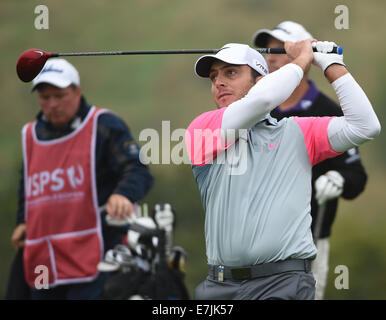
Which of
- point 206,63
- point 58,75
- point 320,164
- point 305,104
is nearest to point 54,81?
point 58,75

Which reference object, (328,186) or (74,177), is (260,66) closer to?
(328,186)

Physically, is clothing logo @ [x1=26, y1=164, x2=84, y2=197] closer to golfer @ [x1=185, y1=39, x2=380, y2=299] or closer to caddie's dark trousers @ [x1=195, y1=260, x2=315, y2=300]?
golfer @ [x1=185, y1=39, x2=380, y2=299]

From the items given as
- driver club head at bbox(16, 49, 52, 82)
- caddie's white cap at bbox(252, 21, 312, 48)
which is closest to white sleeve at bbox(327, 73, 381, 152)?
driver club head at bbox(16, 49, 52, 82)

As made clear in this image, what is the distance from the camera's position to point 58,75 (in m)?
5.05

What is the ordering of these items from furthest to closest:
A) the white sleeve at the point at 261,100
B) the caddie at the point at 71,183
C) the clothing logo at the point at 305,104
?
the caddie at the point at 71,183
the clothing logo at the point at 305,104
the white sleeve at the point at 261,100

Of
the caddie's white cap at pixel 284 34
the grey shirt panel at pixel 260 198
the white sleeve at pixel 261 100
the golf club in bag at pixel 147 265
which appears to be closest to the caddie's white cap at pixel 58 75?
the golf club in bag at pixel 147 265

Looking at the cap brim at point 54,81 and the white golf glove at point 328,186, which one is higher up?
the cap brim at point 54,81

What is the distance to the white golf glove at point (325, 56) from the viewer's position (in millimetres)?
2889

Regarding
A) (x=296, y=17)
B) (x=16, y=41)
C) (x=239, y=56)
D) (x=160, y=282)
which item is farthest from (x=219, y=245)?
(x=16, y=41)

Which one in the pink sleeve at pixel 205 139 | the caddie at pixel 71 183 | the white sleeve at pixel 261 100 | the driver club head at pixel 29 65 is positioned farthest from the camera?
the caddie at pixel 71 183

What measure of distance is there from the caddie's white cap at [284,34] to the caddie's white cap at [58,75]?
128 centimetres

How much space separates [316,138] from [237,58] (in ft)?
1.46

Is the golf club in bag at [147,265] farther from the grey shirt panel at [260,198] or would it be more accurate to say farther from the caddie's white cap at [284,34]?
the grey shirt panel at [260,198]

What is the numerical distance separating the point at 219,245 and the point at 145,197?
2677 millimetres
